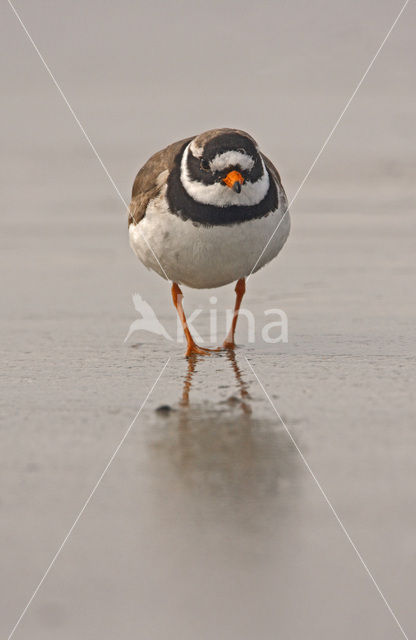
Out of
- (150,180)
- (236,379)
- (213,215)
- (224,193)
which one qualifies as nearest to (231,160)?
(224,193)

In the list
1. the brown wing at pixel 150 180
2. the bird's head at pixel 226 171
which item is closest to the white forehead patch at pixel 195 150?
the bird's head at pixel 226 171

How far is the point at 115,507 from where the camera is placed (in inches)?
119

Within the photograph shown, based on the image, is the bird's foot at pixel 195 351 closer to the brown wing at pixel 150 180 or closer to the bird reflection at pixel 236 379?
the bird reflection at pixel 236 379

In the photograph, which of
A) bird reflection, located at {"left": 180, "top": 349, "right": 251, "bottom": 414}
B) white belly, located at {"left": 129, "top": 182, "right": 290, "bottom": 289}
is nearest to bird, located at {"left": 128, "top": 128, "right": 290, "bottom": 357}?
white belly, located at {"left": 129, "top": 182, "right": 290, "bottom": 289}

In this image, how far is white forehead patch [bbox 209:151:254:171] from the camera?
5441mm

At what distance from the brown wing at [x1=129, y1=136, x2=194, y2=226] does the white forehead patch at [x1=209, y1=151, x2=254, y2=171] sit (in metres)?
0.53

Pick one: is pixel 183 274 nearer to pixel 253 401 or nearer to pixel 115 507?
pixel 253 401

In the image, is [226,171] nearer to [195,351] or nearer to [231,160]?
[231,160]

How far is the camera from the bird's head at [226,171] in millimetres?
5461

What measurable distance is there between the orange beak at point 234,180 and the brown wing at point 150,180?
1.86 ft

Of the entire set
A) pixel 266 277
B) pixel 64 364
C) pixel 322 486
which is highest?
pixel 322 486

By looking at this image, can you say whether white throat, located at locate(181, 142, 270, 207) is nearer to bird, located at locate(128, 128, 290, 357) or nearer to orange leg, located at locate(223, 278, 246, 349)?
bird, located at locate(128, 128, 290, 357)

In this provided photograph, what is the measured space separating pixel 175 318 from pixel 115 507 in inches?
145

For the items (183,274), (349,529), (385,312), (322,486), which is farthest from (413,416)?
(385,312)
